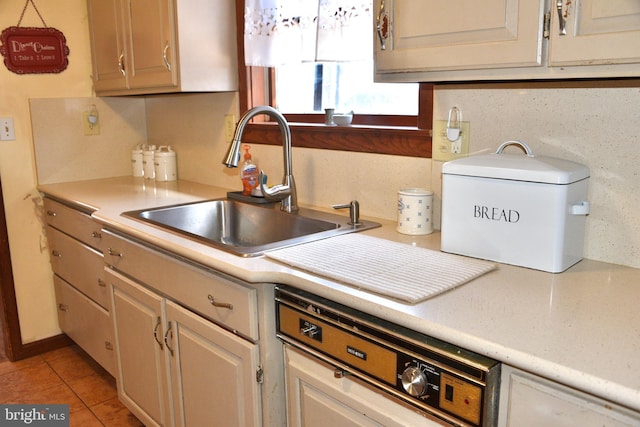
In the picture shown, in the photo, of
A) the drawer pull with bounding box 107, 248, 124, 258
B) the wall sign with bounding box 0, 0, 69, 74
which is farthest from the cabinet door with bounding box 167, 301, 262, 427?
the wall sign with bounding box 0, 0, 69, 74

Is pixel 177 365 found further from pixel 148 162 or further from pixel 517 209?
pixel 148 162

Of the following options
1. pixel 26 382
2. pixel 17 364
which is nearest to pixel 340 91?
pixel 26 382

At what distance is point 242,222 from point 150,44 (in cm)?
83

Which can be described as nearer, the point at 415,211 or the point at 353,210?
the point at 415,211

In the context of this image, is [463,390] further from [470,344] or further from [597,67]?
[597,67]

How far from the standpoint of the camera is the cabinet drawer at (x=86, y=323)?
2367mm

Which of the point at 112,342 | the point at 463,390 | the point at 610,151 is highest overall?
the point at 610,151

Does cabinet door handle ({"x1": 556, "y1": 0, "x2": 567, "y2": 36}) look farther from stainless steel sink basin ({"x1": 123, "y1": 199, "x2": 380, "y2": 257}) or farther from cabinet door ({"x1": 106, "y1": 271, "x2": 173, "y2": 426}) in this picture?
cabinet door ({"x1": 106, "y1": 271, "x2": 173, "y2": 426})

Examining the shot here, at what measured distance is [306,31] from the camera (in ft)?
6.65

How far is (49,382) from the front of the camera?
2.59 meters

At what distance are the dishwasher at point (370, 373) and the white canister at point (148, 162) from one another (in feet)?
5.61

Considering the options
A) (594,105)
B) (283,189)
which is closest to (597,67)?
(594,105)

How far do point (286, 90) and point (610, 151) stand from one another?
1.41m

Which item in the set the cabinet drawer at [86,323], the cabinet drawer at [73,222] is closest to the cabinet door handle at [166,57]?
the cabinet drawer at [73,222]
